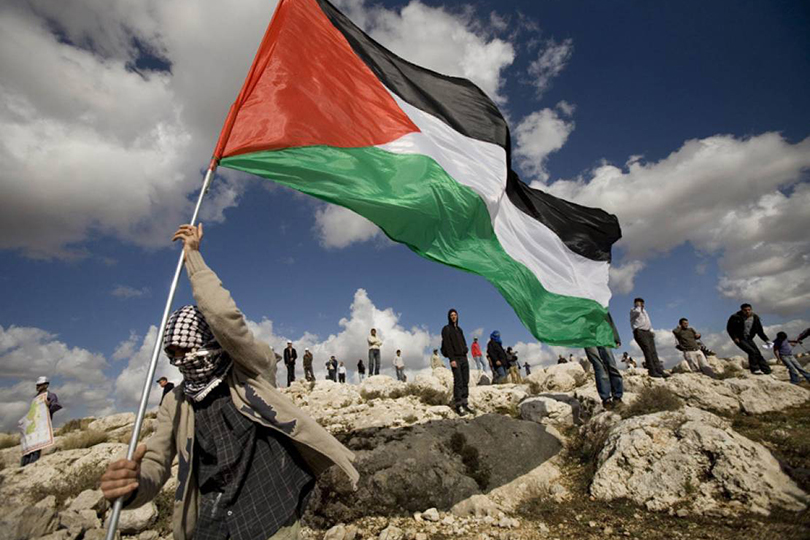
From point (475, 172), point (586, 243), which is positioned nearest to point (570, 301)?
point (586, 243)

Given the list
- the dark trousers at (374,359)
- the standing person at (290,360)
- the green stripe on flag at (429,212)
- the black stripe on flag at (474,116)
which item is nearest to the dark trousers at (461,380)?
the green stripe on flag at (429,212)

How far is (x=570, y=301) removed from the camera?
19.3 ft

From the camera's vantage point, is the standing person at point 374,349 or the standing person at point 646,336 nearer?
the standing person at point 646,336

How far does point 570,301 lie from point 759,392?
5.73m

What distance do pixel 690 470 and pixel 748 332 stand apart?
29.6ft

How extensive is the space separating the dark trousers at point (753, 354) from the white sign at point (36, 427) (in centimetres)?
1764

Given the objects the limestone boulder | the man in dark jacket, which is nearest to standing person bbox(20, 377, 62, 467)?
the limestone boulder

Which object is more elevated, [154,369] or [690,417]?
A: [154,369]

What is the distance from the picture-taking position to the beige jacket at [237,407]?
7.23 feet

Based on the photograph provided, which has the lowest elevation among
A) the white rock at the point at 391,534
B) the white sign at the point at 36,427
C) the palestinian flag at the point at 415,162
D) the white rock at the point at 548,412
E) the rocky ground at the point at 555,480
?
the white rock at the point at 391,534

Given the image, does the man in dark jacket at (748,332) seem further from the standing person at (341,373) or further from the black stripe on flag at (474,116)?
the standing person at (341,373)

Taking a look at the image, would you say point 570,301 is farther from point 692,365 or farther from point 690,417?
point 692,365

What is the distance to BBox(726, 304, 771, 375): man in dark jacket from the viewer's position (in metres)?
11.4

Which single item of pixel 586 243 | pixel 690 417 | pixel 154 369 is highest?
pixel 586 243
